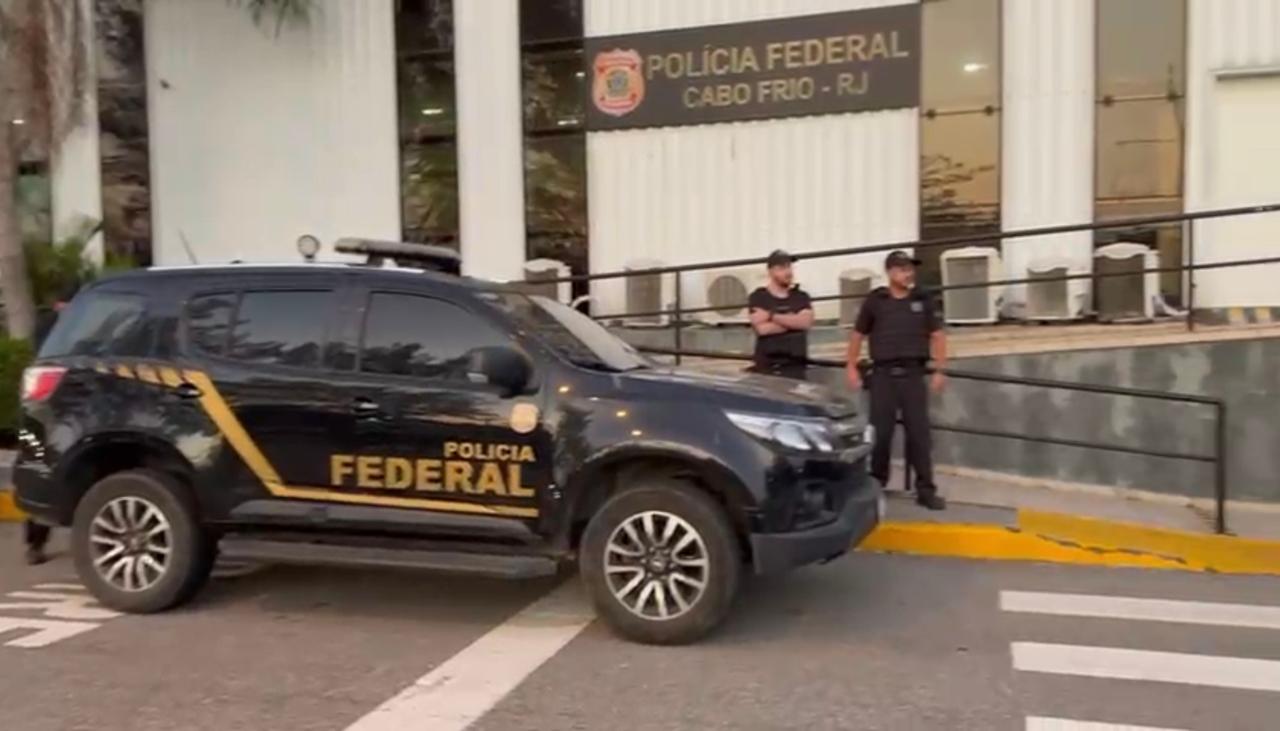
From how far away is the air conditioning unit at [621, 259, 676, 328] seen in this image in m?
13.4

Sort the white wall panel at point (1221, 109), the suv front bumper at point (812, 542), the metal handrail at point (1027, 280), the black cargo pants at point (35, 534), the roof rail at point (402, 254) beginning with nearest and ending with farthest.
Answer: the suv front bumper at point (812, 542) < the roof rail at point (402, 254) < the black cargo pants at point (35, 534) < the metal handrail at point (1027, 280) < the white wall panel at point (1221, 109)

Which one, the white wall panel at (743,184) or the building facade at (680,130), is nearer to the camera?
the building facade at (680,130)

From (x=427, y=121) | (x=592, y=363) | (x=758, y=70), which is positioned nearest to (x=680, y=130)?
(x=758, y=70)

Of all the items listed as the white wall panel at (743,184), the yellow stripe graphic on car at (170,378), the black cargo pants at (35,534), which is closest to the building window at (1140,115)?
the white wall panel at (743,184)

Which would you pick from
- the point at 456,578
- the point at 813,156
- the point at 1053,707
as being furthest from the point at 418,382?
the point at 813,156

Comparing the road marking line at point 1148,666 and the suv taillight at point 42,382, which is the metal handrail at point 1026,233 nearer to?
the suv taillight at point 42,382

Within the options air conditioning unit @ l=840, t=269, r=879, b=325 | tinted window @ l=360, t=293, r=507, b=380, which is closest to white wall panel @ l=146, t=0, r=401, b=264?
air conditioning unit @ l=840, t=269, r=879, b=325

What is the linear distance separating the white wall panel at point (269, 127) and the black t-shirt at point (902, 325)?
782 centimetres

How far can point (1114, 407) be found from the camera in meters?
10.1

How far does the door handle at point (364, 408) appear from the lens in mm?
6359

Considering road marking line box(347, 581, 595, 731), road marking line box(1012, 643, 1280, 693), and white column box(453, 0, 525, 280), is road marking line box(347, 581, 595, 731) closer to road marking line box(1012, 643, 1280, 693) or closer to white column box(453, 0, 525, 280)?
road marking line box(1012, 643, 1280, 693)

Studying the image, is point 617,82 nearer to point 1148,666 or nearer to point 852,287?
point 852,287

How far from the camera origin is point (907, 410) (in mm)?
8586

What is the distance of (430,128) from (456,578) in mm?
8488
